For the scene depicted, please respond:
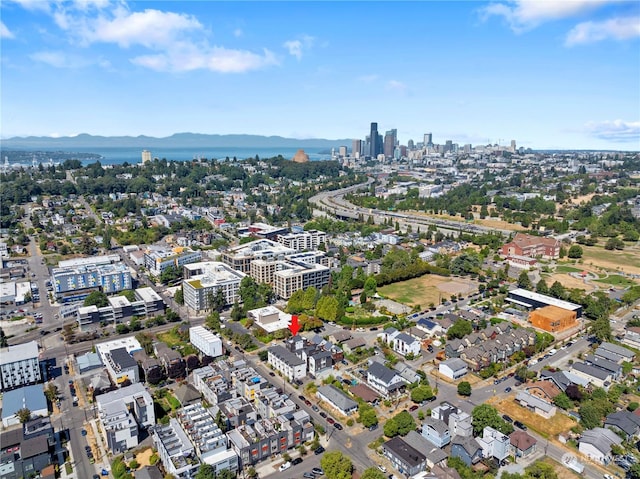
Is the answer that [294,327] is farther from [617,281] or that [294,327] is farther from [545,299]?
[617,281]

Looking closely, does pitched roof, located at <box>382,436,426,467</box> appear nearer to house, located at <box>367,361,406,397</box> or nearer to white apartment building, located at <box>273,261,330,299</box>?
house, located at <box>367,361,406,397</box>

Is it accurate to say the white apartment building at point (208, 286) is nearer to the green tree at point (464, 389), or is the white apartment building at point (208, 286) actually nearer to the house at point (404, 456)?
the green tree at point (464, 389)

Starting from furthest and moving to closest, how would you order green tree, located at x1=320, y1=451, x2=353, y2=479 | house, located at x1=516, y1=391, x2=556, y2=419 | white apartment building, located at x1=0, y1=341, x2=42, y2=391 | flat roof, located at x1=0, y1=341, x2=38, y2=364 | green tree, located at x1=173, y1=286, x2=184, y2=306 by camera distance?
1. green tree, located at x1=173, y1=286, x2=184, y2=306
2. flat roof, located at x1=0, y1=341, x2=38, y2=364
3. white apartment building, located at x1=0, y1=341, x2=42, y2=391
4. house, located at x1=516, y1=391, x2=556, y2=419
5. green tree, located at x1=320, y1=451, x2=353, y2=479

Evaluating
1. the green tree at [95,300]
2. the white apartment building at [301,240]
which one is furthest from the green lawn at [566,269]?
the green tree at [95,300]

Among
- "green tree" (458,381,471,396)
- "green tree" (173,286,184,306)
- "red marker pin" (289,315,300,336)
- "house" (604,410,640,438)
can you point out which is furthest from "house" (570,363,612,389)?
"green tree" (173,286,184,306)

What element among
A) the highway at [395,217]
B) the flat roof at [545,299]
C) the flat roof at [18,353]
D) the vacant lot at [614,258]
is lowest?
the vacant lot at [614,258]

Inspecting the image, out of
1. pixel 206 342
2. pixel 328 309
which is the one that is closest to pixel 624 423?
pixel 328 309
